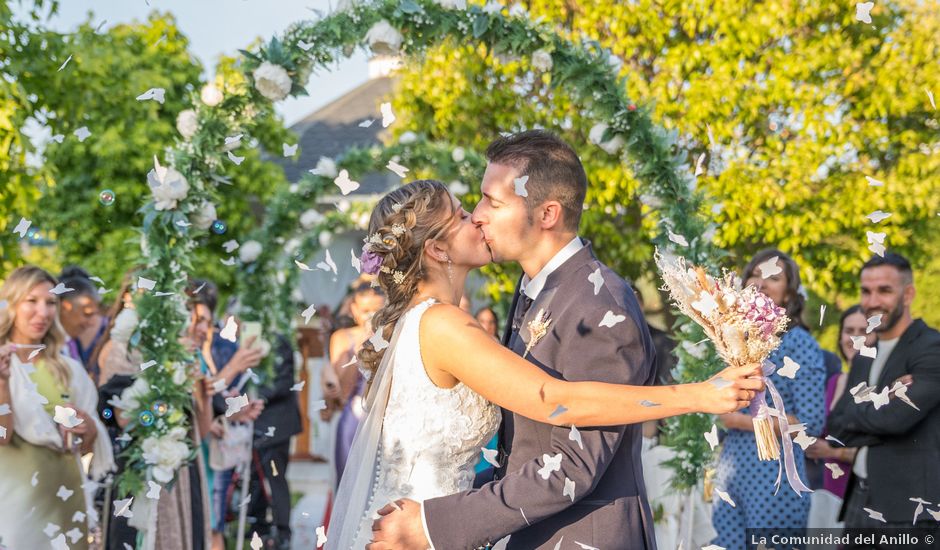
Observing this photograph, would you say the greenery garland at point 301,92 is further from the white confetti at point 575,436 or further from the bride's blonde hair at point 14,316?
the white confetti at point 575,436

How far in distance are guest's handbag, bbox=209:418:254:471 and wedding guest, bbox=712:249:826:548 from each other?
3798 mm

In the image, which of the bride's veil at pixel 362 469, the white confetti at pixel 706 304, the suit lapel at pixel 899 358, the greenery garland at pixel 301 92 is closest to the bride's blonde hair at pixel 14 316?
the greenery garland at pixel 301 92

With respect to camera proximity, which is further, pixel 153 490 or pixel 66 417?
pixel 153 490

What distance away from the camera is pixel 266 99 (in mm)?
6348

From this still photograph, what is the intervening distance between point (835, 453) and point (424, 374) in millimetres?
4285

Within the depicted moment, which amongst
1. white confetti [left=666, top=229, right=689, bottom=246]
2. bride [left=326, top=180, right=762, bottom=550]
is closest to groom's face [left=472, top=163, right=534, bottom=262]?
bride [left=326, top=180, right=762, bottom=550]

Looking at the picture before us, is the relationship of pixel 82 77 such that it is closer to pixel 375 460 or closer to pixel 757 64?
pixel 375 460

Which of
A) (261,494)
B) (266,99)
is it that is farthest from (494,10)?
(261,494)

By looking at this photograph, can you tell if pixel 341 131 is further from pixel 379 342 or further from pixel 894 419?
pixel 379 342

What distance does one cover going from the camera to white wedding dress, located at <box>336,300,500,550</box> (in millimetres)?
3346

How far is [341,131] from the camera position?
27031 mm

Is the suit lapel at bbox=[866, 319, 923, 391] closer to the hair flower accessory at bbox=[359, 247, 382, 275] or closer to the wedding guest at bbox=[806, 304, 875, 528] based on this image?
the wedding guest at bbox=[806, 304, 875, 528]

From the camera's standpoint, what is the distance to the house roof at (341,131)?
2429 cm

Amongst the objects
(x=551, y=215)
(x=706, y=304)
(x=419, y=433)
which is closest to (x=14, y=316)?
(x=419, y=433)
